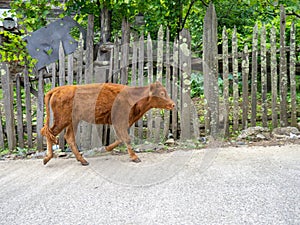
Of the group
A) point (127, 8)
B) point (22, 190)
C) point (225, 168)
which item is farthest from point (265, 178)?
point (127, 8)

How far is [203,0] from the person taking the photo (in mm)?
5938

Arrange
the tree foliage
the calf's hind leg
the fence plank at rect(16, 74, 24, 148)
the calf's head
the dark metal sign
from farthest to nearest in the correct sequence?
the tree foliage, the dark metal sign, the fence plank at rect(16, 74, 24, 148), the calf's hind leg, the calf's head

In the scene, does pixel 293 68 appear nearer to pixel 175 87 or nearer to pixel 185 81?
pixel 185 81

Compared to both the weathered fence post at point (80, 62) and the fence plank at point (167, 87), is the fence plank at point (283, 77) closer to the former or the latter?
the fence plank at point (167, 87)

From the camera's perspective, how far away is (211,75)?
195 inches

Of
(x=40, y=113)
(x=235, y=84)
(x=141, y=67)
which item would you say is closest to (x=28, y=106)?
(x=40, y=113)

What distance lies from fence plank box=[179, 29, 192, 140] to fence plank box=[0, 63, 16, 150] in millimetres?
2728

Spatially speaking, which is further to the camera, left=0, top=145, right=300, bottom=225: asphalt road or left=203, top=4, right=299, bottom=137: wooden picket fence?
left=203, top=4, right=299, bottom=137: wooden picket fence

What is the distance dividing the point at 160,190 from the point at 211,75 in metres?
2.66

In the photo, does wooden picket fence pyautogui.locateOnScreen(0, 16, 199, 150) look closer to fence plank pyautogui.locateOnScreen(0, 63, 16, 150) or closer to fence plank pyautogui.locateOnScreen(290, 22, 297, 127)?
fence plank pyautogui.locateOnScreen(0, 63, 16, 150)

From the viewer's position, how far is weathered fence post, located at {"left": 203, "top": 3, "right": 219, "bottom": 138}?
494 centimetres

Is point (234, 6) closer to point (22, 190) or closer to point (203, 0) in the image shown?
point (203, 0)

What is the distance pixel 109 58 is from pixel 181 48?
1.19 m

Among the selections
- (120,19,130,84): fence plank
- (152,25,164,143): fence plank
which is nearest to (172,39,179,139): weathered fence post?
(152,25,164,143): fence plank
